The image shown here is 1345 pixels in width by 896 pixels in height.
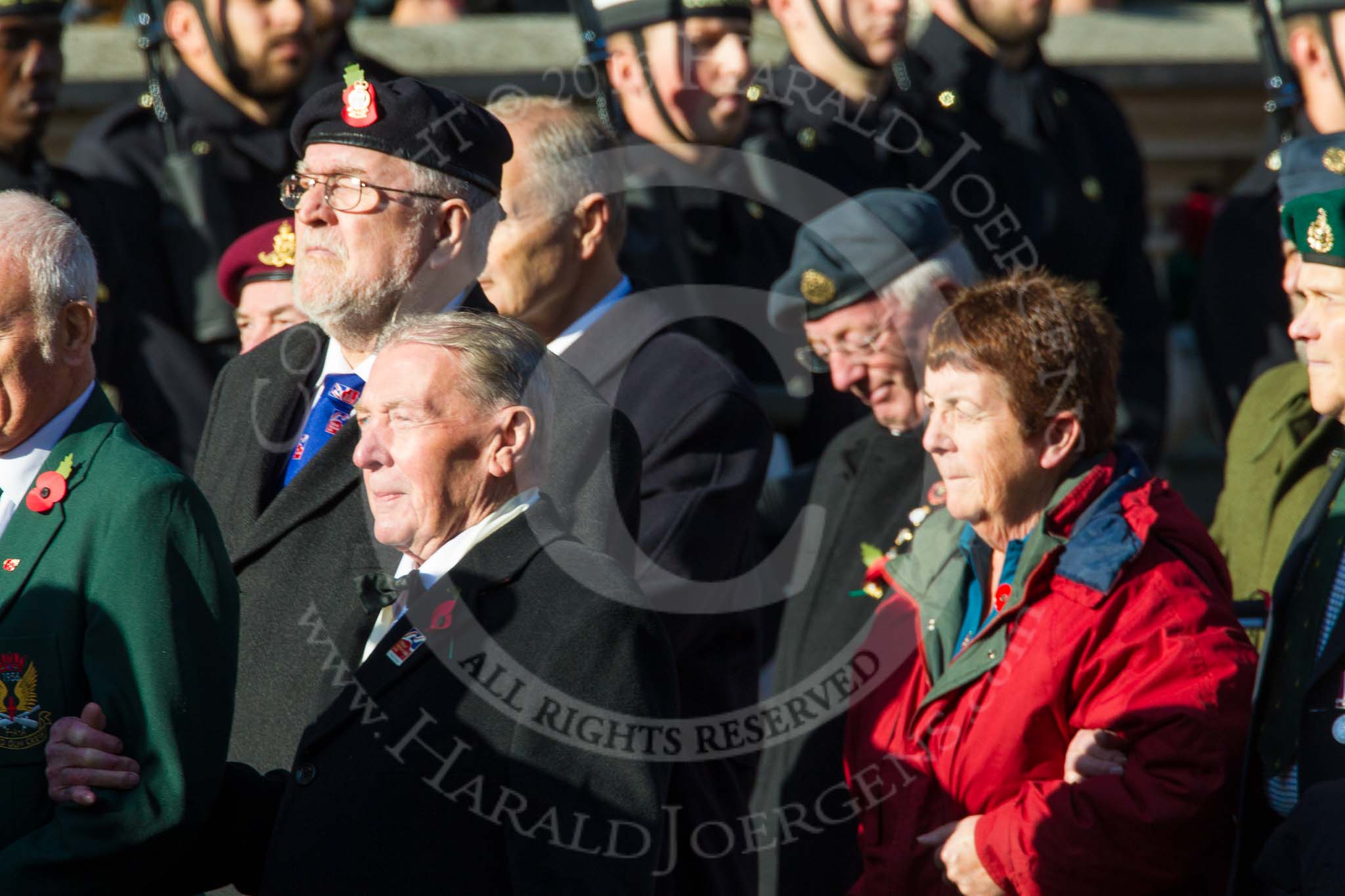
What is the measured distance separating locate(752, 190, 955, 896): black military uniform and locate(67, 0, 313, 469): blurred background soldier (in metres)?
1.72

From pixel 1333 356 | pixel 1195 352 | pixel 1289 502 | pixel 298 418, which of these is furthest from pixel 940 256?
pixel 1195 352

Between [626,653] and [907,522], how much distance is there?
163 cm

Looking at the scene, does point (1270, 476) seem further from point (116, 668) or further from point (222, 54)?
point (222, 54)

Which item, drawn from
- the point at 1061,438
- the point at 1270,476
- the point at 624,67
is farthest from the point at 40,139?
the point at 1270,476

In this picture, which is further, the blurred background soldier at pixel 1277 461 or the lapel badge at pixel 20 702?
the blurred background soldier at pixel 1277 461

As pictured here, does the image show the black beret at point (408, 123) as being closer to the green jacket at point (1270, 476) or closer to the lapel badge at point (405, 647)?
the lapel badge at point (405, 647)

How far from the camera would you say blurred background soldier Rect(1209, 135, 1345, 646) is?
437 cm

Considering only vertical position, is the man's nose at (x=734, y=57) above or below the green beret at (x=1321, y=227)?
below

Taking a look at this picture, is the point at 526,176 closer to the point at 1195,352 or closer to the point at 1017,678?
the point at 1017,678

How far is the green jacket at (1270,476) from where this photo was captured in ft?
14.4

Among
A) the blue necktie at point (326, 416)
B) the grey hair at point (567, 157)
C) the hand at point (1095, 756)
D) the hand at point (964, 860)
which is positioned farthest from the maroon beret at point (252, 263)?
the hand at point (1095, 756)

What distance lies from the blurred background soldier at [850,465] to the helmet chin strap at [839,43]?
130cm

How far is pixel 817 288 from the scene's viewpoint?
15.4 feet

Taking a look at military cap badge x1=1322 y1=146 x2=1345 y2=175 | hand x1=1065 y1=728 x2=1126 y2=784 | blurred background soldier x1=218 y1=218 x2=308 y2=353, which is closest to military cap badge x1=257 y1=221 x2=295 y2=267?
blurred background soldier x1=218 y1=218 x2=308 y2=353
